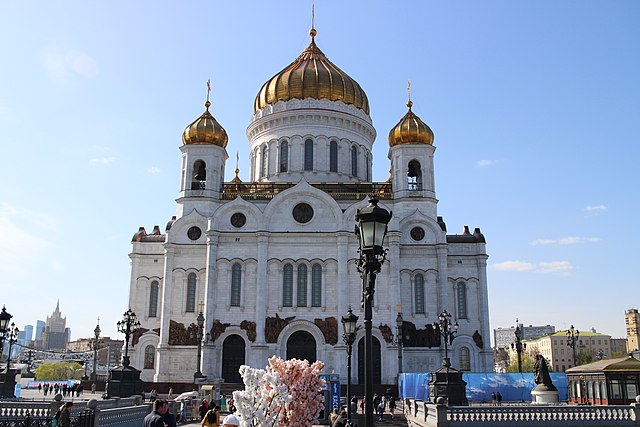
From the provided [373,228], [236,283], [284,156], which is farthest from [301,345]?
[373,228]

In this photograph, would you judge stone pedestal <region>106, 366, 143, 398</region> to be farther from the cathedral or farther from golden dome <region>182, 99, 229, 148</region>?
golden dome <region>182, 99, 229, 148</region>

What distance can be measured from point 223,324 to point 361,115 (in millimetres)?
19471

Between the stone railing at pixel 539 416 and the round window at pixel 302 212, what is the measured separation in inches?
998

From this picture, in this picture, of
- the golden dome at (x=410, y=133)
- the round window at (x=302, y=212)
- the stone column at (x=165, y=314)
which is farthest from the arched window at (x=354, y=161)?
the stone column at (x=165, y=314)

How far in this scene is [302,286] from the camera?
40719 mm

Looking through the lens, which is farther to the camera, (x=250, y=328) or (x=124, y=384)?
(x=250, y=328)

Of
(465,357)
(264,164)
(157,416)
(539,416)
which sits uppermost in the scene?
(264,164)

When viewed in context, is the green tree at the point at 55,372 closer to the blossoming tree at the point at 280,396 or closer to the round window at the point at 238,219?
the round window at the point at 238,219

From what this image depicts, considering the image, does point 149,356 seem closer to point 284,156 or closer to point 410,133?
point 284,156

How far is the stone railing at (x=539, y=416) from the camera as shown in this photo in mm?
16938

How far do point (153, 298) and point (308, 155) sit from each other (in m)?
15.1

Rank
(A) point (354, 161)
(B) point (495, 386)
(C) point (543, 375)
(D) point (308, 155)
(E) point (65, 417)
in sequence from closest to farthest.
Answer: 1. (E) point (65, 417)
2. (C) point (543, 375)
3. (B) point (495, 386)
4. (D) point (308, 155)
5. (A) point (354, 161)

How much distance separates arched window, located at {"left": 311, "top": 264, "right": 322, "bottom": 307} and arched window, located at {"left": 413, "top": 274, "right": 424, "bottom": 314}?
20.6 ft

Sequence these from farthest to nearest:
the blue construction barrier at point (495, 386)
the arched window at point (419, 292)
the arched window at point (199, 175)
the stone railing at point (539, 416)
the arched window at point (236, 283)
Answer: the arched window at point (199, 175) < the arched window at point (419, 292) < the arched window at point (236, 283) < the blue construction barrier at point (495, 386) < the stone railing at point (539, 416)
